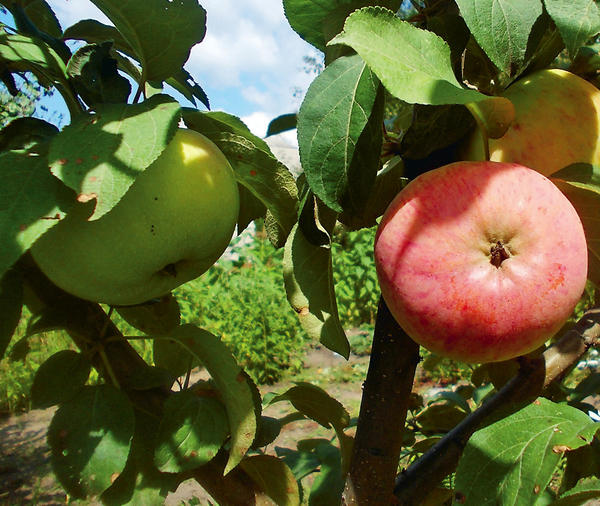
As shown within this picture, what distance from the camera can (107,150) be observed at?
0.48 meters

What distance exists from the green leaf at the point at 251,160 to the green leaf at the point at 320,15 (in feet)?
0.40

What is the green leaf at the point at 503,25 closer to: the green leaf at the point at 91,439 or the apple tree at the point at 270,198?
the apple tree at the point at 270,198

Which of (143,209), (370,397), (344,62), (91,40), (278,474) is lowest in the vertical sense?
(278,474)

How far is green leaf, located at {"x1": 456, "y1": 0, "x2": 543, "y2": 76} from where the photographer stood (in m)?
0.48

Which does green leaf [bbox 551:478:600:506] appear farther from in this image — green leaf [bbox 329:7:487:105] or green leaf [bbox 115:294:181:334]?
green leaf [bbox 115:294:181:334]

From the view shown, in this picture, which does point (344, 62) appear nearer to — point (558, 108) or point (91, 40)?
point (558, 108)

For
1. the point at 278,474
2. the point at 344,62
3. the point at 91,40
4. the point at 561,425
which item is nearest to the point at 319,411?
the point at 278,474

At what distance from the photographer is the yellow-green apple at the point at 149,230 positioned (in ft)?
1.76

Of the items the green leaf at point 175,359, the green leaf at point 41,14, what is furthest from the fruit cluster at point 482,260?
the green leaf at point 41,14

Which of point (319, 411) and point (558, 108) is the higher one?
point (558, 108)

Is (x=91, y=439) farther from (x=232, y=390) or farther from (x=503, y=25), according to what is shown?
(x=503, y=25)

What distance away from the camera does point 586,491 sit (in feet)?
1.90

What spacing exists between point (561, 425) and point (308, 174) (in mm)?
356

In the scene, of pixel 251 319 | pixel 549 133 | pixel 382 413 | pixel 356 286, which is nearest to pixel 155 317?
pixel 382 413
